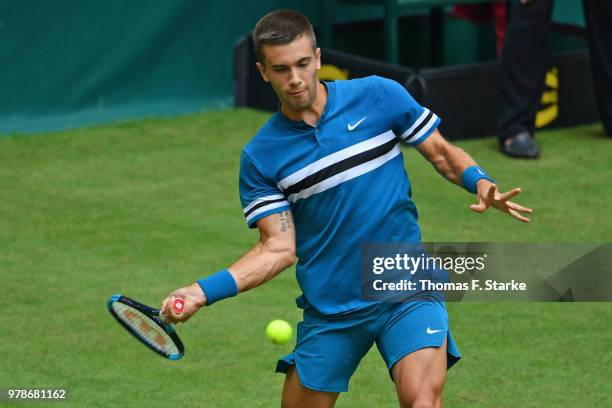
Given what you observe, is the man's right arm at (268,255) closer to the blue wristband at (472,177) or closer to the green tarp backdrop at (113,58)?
the blue wristband at (472,177)

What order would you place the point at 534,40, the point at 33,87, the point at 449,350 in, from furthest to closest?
the point at 33,87 < the point at 534,40 < the point at 449,350

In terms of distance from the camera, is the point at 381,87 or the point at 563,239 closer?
the point at 381,87

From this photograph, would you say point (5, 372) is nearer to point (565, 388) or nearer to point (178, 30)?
point (565, 388)

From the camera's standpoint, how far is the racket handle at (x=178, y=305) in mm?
4719

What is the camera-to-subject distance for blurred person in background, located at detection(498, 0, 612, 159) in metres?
10.1

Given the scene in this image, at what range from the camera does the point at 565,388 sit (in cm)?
644

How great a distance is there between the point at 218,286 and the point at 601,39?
626cm

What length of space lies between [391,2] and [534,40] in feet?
4.84

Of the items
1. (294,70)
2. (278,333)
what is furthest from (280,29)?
(278,333)

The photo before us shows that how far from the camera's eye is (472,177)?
16.9ft

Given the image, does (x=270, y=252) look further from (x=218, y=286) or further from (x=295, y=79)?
(x=295, y=79)

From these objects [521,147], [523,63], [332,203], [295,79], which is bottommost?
[521,147]

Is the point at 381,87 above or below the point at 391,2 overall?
above

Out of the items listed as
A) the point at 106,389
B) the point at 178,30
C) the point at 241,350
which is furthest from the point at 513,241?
the point at 178,30
